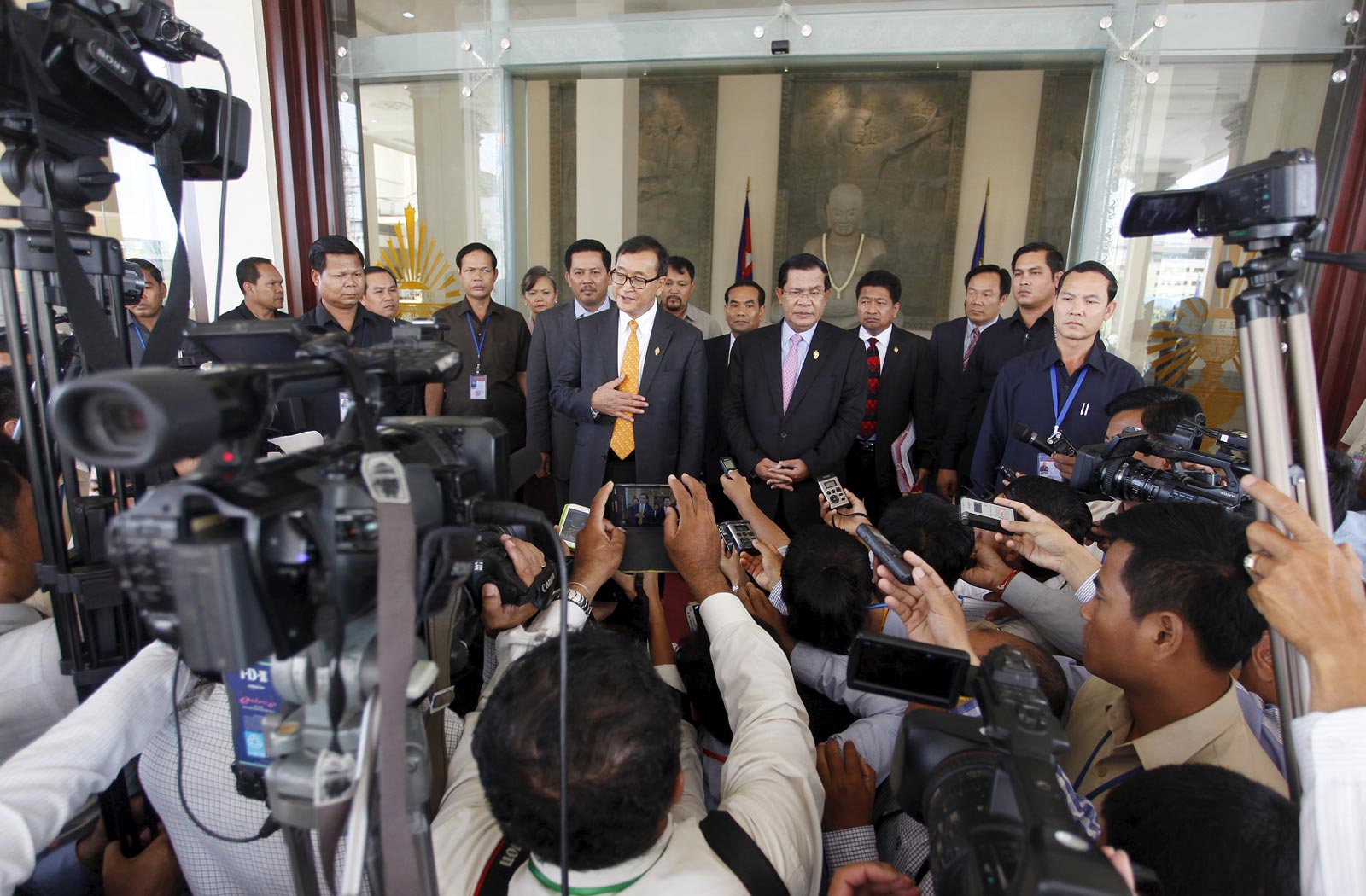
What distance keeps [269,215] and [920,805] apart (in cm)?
459

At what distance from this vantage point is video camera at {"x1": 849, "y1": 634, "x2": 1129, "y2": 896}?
1.63 ft

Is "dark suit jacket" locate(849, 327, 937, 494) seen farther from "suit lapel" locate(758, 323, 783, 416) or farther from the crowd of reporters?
the crowd of reporters

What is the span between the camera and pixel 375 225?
480 cm

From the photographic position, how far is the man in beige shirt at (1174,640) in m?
1.03

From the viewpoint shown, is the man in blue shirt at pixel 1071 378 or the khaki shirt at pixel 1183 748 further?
the man in blue shirt at pixel 1071 378

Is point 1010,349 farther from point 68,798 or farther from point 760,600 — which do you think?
point 68,798

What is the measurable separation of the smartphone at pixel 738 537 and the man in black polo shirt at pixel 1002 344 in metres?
1.70

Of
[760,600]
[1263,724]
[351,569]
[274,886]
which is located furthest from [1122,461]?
[274,886]

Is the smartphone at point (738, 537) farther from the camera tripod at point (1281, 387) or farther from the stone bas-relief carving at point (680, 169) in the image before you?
the stone bas-relief carving at point (680, 169)

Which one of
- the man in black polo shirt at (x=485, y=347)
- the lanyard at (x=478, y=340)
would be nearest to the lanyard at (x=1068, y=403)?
the man in black polo shirt at (x=485, y=347)

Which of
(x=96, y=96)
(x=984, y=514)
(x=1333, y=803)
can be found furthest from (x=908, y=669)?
(x=96, y=96)

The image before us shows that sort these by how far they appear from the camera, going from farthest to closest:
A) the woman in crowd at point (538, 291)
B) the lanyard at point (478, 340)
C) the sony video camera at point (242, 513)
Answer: the woman in crowd at point (538, 291), the lanyard at point (478, 340), the sony video camera at point (242, 513)

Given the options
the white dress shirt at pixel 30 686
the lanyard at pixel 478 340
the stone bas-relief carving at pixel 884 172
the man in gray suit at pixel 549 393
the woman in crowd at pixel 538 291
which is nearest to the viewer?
the white dress shirt at pixel 30 686

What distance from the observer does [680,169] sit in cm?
666
